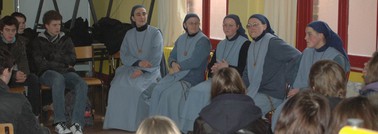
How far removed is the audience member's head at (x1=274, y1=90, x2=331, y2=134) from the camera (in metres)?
2.30

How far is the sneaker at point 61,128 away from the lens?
6000mm

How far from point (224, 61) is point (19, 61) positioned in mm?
2071

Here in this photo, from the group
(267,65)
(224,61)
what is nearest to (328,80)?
(267,65)

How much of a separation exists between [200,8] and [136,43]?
151 cm

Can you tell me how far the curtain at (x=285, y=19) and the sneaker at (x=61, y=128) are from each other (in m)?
2.27

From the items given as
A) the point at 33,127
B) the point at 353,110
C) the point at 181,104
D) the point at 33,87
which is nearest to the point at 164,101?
the point at 181,104

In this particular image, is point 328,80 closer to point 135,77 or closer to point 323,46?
point 323,46

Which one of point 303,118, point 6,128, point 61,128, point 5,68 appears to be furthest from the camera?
point 61,128

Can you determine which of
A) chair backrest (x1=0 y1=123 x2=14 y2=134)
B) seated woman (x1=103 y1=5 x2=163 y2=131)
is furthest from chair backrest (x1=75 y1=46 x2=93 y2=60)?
chair backrest (x1=0 y1=123 x2=14 y2=134)

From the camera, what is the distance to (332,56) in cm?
477

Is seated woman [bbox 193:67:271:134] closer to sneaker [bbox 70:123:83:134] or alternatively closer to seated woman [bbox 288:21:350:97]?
seated woman [bbox 288:21:350:97]

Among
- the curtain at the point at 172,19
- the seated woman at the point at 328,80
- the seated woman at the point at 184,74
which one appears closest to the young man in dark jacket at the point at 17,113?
the seated woman at the point at 328,80

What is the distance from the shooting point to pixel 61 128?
6.03 m

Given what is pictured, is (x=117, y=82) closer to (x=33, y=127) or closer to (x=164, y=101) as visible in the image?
(x=164, y=101)
